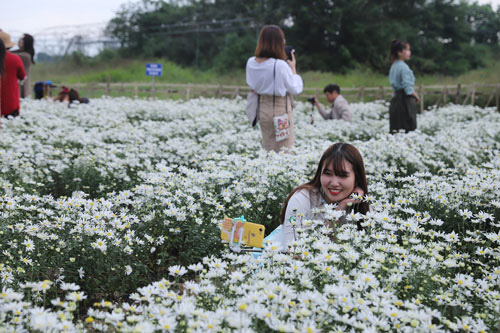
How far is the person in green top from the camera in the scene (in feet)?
26.2

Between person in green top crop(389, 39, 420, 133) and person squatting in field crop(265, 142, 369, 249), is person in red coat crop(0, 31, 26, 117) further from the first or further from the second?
person in green top crop(389, 39, 420, 133)

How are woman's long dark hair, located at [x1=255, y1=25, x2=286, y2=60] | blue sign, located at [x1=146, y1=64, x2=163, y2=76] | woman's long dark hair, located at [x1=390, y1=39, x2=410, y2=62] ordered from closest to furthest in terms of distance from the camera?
woman's long dark hair, located at [x1=255, y1=25, x2=286, y2=60], woman's long dark hair, located at [x1=390, y1=39, x2=410, y2=62], blue sign, located at [x1=146, y1=64, x2=163, y2=76]

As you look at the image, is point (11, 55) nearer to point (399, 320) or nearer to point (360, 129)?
point (360, 129)

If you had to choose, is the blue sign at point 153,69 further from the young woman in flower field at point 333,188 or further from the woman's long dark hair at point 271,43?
the young woman in flower field at point 333,188

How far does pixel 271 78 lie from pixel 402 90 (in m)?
3.30

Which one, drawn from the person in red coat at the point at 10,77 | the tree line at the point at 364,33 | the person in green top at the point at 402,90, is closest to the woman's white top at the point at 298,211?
the person in green top at the point at 402,90

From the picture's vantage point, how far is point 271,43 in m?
5.89

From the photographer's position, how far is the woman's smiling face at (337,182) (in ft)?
11.2

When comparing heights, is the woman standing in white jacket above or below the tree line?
below

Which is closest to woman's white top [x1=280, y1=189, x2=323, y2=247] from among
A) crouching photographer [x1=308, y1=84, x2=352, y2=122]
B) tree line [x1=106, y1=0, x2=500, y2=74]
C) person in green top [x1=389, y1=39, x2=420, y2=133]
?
person in green top [x1=389, y1=39, x2=420, y2=133]

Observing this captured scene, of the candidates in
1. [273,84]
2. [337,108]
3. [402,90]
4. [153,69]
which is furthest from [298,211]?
[153,69]

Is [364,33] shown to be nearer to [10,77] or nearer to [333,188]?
[10,77]

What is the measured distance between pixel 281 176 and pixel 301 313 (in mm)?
2649

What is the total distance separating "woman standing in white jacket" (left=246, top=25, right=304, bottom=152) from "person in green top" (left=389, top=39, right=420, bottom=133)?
2.50 metres
